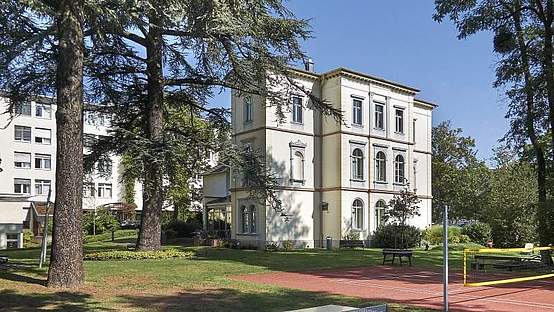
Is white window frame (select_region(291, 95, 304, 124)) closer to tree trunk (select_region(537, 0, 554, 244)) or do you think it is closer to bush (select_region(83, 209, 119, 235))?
tree trunk (select_region(537, 0, 554, 244))

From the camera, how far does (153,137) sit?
925 inches

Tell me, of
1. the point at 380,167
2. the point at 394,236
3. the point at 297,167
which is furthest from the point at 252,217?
the point at 380,167

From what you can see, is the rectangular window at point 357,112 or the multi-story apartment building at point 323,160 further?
the rectangular window at point 357,112

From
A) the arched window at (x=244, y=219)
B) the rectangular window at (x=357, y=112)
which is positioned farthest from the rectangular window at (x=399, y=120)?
the arched window at (x=244, y=219)

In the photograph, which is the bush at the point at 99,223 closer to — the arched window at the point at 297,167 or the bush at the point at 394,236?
the arched window at the point at 297,167

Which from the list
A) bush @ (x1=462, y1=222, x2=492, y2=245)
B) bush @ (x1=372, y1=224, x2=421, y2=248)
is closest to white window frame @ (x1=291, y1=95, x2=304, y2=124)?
bush @ (x1=372, y1=224, x2=421, y2=248)

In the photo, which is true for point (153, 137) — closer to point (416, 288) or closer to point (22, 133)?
point (416, 288)

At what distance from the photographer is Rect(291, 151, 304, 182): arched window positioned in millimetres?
39844

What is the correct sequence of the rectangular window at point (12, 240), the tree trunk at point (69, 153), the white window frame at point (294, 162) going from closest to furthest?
1. the tree trunk at point (69, 153)
2. the white window frame at point (294, 162)
3. the rectangular window at point (12, 240)

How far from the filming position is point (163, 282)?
1534 centimetres

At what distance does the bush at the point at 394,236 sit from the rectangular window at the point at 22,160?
50.1 meters

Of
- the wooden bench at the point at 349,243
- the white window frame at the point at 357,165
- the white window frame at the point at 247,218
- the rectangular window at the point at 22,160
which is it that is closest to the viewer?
the wooden bench at the point at 349,243

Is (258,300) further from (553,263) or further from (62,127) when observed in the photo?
(553,263)

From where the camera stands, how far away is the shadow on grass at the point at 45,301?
10852 millimetres
